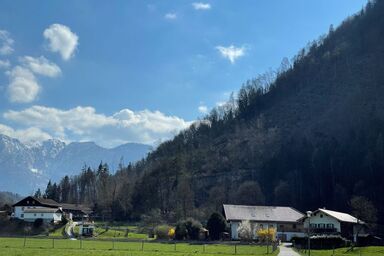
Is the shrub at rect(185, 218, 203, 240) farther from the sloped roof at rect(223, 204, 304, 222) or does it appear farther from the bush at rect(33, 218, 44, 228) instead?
the bush at rect(33, 218, 44, 228)

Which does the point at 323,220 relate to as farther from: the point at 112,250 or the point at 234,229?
the point at 112,250

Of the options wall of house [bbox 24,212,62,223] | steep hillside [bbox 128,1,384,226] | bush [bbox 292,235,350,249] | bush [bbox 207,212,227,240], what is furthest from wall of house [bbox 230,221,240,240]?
wall of house [bbox 24,212,62,223]

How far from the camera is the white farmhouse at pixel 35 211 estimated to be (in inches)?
4273

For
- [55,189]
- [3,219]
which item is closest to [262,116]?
[55,189]

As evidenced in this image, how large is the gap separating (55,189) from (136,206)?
46.7 meters

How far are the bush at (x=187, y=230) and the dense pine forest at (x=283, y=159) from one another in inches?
1167

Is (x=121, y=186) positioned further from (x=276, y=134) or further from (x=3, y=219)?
(x=276, y=134)

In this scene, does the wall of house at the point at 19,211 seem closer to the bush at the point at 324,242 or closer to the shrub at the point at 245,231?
the shrub at the point at 245,231

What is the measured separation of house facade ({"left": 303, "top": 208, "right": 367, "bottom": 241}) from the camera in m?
78.1

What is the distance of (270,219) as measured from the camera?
8925 centimetres

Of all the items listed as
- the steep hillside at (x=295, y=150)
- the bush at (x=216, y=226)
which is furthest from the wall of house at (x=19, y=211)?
the bush at (x=216, y=226)

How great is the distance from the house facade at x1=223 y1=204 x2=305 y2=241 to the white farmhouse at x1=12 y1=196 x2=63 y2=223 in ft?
147

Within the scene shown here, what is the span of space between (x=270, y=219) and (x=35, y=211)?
57480mm

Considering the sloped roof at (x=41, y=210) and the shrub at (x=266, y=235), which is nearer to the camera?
the shrub at (x=266, y=235)
